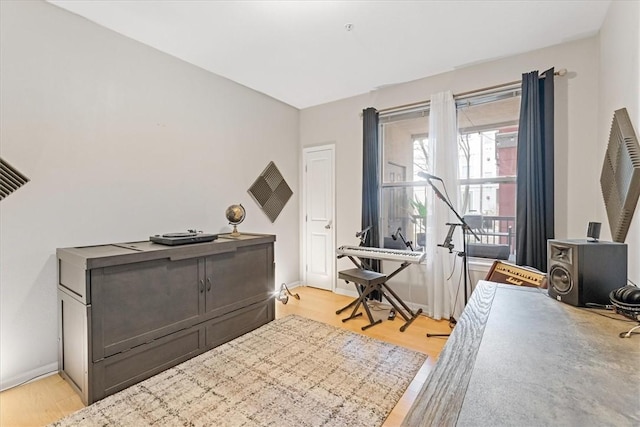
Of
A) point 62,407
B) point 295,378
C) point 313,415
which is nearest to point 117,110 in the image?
point 62,407

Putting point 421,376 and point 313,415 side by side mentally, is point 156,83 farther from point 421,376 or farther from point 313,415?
point 421,376

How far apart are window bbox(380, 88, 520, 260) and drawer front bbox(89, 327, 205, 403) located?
2427mm

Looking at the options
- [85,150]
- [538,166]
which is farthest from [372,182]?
[85,150]

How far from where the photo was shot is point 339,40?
272cm

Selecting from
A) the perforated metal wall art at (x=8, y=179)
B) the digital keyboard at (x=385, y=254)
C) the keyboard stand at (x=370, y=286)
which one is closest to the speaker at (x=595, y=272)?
the digital keyboard at (x=385, y=254)

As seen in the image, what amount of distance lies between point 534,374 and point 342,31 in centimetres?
268

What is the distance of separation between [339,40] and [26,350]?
136 inches

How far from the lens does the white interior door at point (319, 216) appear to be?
436 cm

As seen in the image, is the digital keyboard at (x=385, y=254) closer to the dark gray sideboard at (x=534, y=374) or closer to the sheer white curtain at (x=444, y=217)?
the sheer white curtain at (x=444, y=217)

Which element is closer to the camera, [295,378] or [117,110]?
[295,378]

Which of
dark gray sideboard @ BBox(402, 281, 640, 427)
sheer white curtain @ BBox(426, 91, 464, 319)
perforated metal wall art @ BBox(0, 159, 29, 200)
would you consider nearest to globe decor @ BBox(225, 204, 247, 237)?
perforated metal wall art @ BBox(0, 159, 29, 200)

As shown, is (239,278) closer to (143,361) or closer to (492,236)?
(143,361)

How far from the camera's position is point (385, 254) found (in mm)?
3303

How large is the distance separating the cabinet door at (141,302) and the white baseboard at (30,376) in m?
0.71
